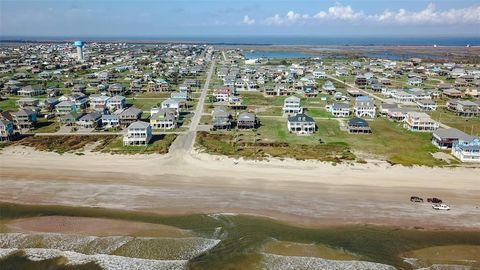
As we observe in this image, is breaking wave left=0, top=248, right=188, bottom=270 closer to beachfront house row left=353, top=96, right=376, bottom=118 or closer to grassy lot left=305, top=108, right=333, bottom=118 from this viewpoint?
grassy lot left=305, top=108, right=333, bottom=118

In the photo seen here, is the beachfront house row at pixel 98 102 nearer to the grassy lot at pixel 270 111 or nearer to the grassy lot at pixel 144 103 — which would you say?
the grassy lot at pixel 144 103

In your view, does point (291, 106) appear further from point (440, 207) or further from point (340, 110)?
point (440, 207)

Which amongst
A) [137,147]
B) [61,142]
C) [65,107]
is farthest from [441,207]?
[65,107]

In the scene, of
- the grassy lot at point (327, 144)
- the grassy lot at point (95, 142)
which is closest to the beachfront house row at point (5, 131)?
the grassy lot at point (95, 142)

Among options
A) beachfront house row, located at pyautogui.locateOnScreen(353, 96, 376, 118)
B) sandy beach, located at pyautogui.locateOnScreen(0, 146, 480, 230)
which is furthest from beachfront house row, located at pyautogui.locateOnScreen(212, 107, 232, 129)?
beachfront house row, located at pyautogui.locateOnScreen(353, 96, 376, 118)

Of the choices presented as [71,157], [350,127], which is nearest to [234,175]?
[71,157]

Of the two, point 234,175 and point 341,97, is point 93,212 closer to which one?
point 234,175

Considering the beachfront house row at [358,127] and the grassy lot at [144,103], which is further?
the grassy lot at [144,103]
